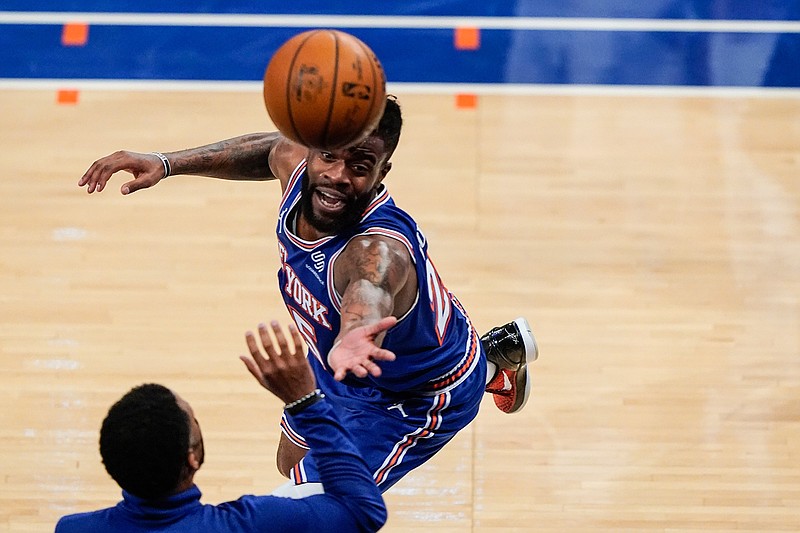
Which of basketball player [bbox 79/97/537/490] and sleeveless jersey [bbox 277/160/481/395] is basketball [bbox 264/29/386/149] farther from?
sleeveless jersey [bbox 277/160/481/395]

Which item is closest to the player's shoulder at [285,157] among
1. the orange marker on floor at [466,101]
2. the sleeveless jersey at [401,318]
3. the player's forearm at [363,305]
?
the sleeveless jersey at [401,318]

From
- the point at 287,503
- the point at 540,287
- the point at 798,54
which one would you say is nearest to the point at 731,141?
the point at 798,54

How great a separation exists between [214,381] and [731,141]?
3735 millimetres

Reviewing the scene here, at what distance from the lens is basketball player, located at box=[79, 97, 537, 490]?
157 inches

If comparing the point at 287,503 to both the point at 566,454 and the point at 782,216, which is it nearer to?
the point at 566,454

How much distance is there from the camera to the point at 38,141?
7.70 meters

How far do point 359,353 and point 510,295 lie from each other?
3.36 m

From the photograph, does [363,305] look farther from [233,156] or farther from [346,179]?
[233,156]

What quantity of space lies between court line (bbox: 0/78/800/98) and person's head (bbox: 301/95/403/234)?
4.11 m

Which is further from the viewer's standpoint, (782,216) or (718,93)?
(718,93)

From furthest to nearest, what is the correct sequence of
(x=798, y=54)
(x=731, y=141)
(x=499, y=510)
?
(x=798, y=54) < (x=731, y=141) < (x=499, y=510)

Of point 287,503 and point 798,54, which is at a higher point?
point 287,503

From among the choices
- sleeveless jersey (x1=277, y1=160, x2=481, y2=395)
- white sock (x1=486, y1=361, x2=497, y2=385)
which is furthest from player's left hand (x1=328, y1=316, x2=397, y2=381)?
white sock (x1=486, y1=361, x2=497, y2=385)

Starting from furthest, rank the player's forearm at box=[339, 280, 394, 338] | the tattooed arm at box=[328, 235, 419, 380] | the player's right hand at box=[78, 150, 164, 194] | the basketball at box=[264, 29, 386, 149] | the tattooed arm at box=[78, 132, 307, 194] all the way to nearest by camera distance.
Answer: the tattooed arm at box=[78, 132, 307, 194]
the player's right hand at box=[78, 150, 164, 194]
the basketball at box=[264, 29, 386, 149]
the player's forearm at box=[339, 280, 394, 338]
the tattooed arm at box=[328, 235, 419, 380]
